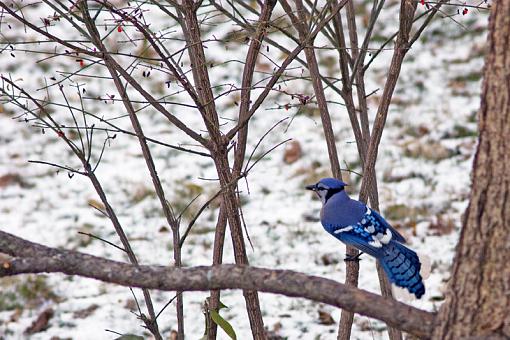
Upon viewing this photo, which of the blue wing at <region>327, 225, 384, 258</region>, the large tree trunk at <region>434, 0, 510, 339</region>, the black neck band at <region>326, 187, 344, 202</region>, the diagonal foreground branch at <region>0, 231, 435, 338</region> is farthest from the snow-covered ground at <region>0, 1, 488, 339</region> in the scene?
the large tree trunk at <region>434, 0, 510, 339</region>

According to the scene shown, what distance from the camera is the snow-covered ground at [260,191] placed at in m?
4.44

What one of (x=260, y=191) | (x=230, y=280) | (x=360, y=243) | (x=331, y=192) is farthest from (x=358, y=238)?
(x=260, y=191)

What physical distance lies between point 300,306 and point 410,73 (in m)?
3.58

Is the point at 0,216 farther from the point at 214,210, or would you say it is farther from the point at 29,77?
the point at 29,77

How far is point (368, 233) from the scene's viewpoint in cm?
247

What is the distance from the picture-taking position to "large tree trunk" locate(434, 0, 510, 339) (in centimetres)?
168

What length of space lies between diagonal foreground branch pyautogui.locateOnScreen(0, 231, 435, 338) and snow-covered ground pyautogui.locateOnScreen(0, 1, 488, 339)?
173 cm

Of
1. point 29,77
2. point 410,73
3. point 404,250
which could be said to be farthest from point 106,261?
point 29,77

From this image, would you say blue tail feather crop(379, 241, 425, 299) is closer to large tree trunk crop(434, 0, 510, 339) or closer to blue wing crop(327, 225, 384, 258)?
blue wing crop(327, 225, 384, 258)

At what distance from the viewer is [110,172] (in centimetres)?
642

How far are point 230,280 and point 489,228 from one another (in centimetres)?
62

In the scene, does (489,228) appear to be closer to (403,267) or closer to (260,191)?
(403,267)

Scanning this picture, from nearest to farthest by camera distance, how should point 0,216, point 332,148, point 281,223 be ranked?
1. point 332,148
2. point 281,223
3. point 0,216

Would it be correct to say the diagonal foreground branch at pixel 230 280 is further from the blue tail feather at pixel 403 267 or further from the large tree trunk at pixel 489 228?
the blue tail feather at pixel 403 267
